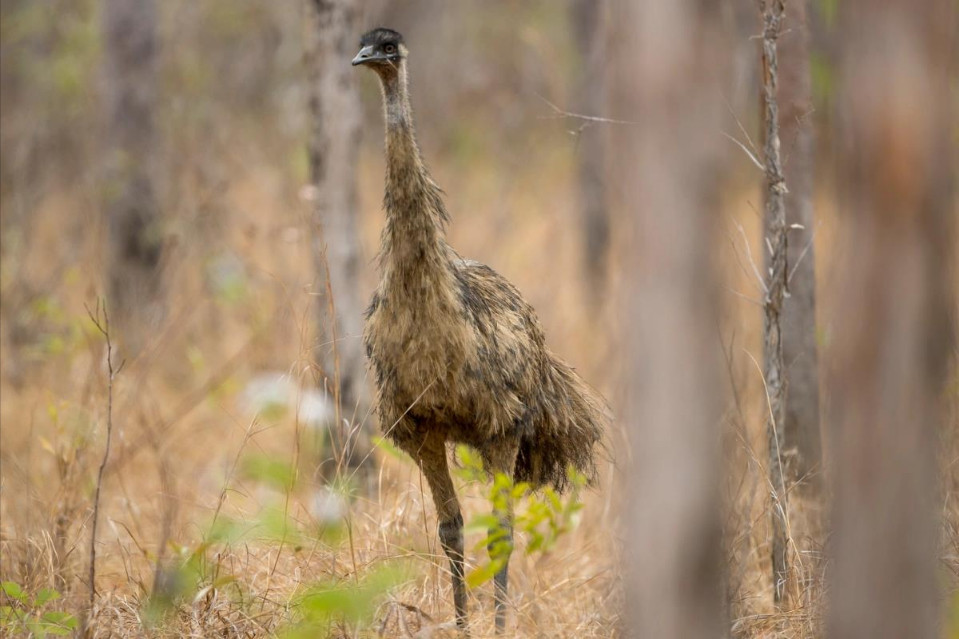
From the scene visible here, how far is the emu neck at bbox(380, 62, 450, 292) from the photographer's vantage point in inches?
151

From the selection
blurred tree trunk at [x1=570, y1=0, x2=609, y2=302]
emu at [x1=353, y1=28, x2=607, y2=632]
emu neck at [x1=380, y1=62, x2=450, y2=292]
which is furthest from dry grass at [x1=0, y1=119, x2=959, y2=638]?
emu neck at [x1=380, y1=62, x2=450, y2=292]

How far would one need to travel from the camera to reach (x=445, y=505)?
429 centimetres

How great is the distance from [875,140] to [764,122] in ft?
7.15

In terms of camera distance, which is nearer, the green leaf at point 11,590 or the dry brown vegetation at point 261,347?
the green leaf at point 11,590

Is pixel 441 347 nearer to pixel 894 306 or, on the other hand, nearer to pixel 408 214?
pixel 408 214

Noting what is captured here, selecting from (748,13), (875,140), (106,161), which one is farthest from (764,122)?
(106,161)

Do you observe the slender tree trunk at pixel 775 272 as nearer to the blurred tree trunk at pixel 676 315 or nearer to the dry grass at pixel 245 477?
the dry grass at pixel 245 477

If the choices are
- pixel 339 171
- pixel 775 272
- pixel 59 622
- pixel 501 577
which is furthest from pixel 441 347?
pixel 339 171

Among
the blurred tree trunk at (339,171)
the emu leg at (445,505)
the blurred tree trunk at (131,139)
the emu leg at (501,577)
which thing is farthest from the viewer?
the blurred tree trunk at (131,139)

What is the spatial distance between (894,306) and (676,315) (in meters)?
0.44

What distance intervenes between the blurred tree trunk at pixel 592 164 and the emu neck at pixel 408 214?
6504 millimetres

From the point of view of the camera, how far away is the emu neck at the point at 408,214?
12.6ft

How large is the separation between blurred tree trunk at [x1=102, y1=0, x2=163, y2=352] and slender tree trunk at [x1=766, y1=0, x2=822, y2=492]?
6.29 meters

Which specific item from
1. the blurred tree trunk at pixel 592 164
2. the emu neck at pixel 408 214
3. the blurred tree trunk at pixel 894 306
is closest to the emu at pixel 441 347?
the emu neck at pixel 408 214
